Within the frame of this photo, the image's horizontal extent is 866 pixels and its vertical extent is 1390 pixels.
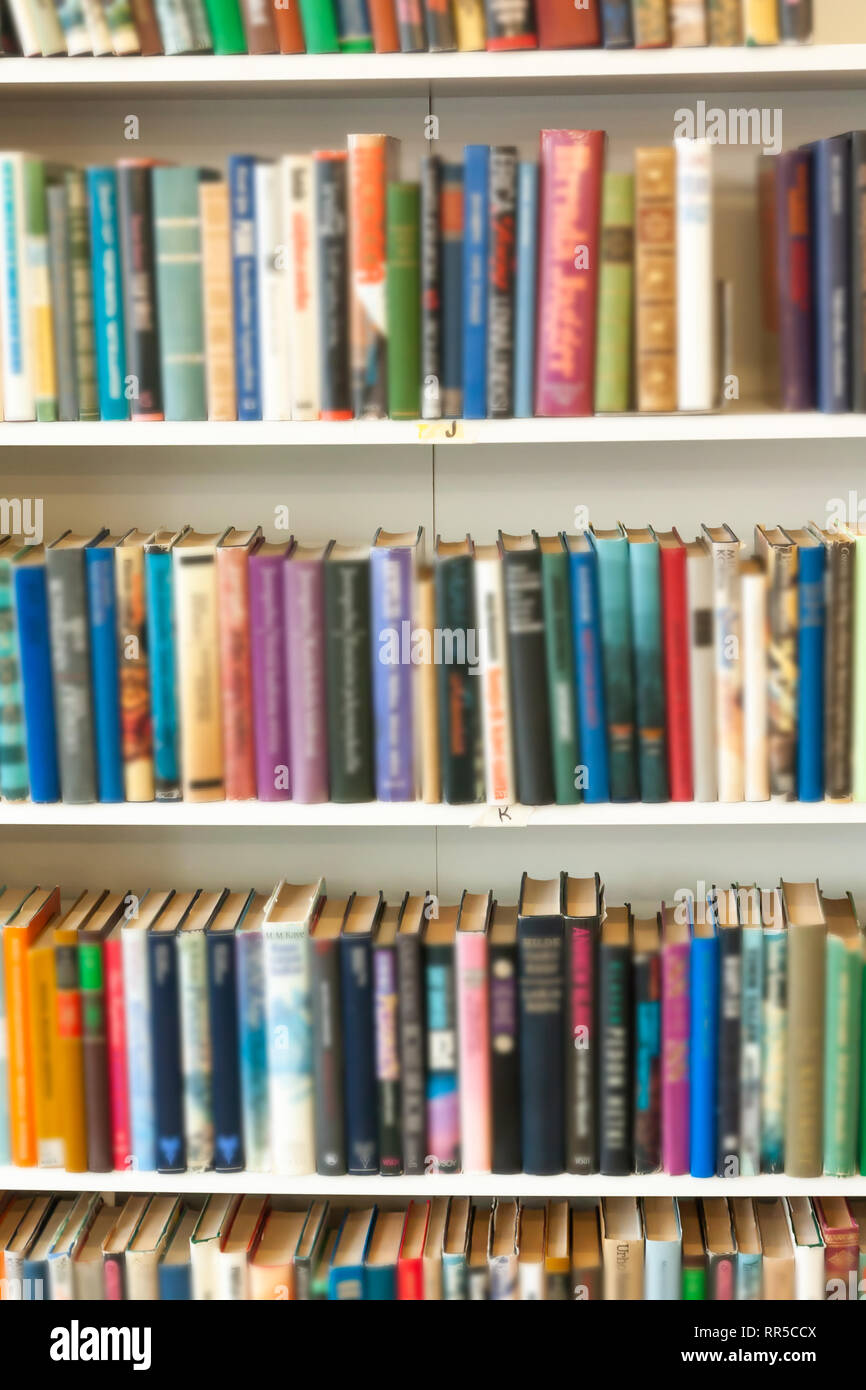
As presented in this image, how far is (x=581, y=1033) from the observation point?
54.6 inches

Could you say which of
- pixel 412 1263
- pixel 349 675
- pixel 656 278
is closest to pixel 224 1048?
pixel 412 1263

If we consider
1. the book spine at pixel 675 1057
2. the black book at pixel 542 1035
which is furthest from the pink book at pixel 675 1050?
the black book at pixel 542 1035


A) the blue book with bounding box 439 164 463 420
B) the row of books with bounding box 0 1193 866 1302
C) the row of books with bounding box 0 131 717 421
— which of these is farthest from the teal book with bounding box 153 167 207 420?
the row of books with bounding box 0 1193 866 1302

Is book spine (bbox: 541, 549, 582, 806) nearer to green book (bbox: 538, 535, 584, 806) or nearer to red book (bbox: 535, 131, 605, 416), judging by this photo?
green book (bbox: 538, 535, 584, 806)

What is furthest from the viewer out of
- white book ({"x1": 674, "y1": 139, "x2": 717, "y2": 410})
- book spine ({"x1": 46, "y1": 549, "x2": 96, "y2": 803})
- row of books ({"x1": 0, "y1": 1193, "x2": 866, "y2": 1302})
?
row of books ({"x1": 0, "y1": 1193, "x2": 866, "y2": 1302})

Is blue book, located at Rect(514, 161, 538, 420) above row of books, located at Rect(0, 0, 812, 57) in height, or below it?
below

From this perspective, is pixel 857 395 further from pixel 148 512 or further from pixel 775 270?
pixel 148 512

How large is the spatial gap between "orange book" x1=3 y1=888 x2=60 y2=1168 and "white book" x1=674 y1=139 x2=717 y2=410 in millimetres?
867

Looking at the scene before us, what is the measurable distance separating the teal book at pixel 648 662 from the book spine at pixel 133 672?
1.60ft

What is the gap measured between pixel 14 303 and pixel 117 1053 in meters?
0.77

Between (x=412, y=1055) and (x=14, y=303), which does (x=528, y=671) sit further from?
(x=14, y=303)

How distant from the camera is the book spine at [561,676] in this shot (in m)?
1.30

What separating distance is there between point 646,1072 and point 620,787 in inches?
11.9

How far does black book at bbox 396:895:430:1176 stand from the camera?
1388 millimetres
